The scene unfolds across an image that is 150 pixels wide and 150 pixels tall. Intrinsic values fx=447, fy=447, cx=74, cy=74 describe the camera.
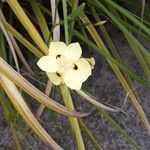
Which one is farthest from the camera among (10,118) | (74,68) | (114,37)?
(114,37)

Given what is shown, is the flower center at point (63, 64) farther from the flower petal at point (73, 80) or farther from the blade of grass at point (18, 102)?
the blade of grass at point (18, 102)

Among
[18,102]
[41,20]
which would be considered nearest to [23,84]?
[18,102]

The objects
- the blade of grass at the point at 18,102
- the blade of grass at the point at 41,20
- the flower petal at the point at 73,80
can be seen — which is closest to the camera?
the flower petal at the point at 73,80

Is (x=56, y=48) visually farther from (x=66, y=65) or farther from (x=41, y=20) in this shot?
(x=41, y=20)

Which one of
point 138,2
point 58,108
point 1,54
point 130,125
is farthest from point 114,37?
point 58,108

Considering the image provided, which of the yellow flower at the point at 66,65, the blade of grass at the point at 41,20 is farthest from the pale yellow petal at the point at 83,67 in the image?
the blade of grass at the point at 41,20

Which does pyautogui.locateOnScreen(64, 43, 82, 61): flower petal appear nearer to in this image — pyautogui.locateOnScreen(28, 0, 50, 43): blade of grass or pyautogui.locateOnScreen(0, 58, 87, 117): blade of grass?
pyautogui.locateOnScreen(0, 58, 87, 117): blade of grass

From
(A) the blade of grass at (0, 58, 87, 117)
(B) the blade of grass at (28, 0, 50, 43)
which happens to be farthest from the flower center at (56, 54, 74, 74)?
(B) the blade of grass at (28, 0, 50, 43)

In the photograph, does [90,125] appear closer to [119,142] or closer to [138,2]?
[119,142]
